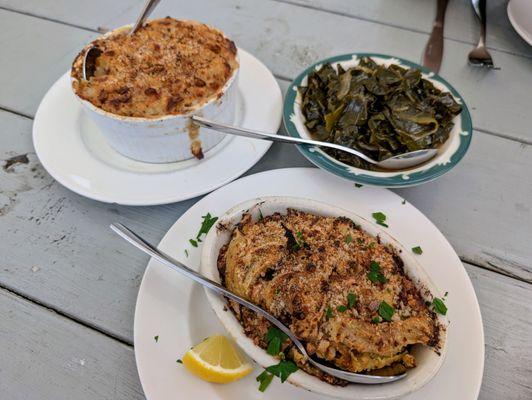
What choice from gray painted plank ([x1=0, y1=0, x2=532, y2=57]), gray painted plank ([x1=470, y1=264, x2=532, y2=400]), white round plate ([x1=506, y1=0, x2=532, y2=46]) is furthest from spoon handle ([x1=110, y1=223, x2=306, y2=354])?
white round plate ([x1=506, y1=0, x2=532, y2=46])

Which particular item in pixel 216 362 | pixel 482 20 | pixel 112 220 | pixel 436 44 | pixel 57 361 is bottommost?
pixel 57 361

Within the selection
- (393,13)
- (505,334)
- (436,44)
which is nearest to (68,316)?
(505,334)

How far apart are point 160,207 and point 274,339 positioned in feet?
2.50

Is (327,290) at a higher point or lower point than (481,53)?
lower

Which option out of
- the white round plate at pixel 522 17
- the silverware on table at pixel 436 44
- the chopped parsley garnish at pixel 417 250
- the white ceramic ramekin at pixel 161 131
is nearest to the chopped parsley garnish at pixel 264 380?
the chopped parsley garnish at pixel 417 250

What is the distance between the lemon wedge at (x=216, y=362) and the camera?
1081 millimetres

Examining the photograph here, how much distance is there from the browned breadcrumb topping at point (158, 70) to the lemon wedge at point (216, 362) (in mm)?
827

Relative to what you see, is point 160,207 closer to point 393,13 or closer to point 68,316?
point 68,316

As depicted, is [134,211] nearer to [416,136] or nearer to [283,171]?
[283,171]

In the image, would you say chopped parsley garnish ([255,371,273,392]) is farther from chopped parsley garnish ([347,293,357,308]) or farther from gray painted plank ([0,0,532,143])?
gray painted plank ([0,0,532,143])

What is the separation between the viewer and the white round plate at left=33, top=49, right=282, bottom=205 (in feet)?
5.01

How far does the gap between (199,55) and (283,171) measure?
60cm

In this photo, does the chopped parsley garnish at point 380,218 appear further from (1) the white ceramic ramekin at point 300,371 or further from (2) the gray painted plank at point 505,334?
(2) the gray painted plank at point 505,334

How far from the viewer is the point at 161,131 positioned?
5.01 feet
